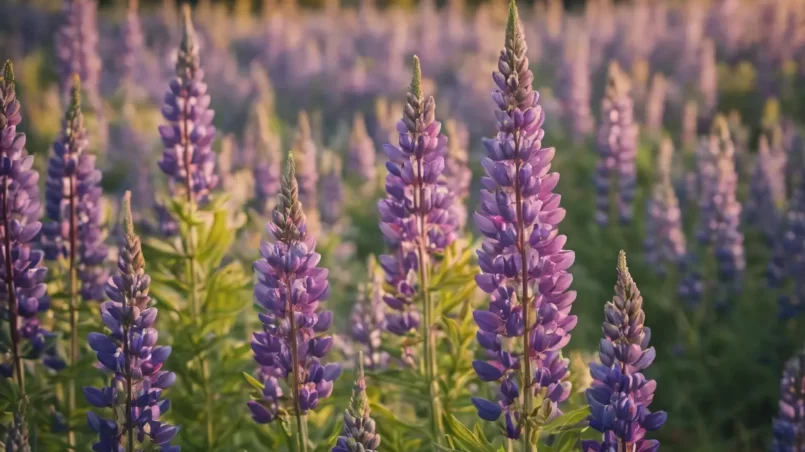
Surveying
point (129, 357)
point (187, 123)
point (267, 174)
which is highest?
point (187, 123)

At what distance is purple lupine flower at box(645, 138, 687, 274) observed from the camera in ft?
19.2

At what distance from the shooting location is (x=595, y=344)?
5969 millimetres

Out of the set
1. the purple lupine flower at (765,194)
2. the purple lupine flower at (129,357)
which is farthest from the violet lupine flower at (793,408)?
the purple lupine flower at (765,194)

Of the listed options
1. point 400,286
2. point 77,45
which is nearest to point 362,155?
point 77,45

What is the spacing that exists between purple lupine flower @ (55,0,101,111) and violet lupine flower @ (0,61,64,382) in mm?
3451

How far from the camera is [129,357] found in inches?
110

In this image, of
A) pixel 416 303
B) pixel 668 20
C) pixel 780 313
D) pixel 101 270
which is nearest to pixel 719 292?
pixel 780 313

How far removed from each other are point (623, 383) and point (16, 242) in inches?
91.4

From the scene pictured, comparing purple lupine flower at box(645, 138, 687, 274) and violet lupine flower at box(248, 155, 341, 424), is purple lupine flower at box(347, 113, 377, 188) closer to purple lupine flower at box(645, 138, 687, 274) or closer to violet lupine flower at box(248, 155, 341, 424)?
purple lupine flower at box(645, 138, 687, 274)

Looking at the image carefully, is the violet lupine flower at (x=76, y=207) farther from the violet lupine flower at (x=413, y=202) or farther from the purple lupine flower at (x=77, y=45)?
the purple lupine flower at (x=77, y=45)

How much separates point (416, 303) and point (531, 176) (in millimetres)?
1012

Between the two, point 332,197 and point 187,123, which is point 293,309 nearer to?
point 187,123

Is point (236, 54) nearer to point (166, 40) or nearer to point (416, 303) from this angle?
point (166, 40)

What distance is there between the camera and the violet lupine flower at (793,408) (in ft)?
11.5
